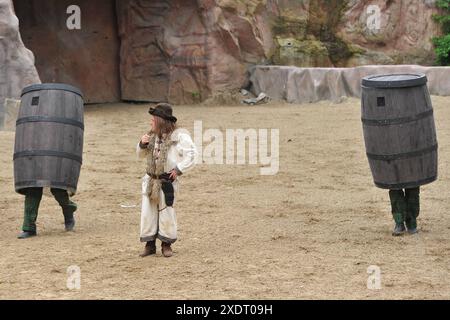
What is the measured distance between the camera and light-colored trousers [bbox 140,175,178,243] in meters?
6.65

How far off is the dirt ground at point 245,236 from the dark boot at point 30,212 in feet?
0.33

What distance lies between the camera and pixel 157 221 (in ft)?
22.1

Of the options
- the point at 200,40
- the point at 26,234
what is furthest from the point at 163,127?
the point at 200,40

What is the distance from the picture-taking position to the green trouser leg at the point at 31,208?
7.46m

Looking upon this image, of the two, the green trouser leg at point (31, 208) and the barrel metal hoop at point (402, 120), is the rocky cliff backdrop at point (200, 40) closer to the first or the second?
the green trouser leg at point (31, 208)

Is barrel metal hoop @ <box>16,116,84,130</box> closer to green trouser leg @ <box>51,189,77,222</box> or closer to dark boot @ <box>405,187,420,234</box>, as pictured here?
green trouser leg @ <box>51,189,77,222</box>

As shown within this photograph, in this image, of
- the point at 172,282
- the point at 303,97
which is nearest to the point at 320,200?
the point at 172,282

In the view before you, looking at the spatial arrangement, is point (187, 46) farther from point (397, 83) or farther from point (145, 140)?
point (145, 140)

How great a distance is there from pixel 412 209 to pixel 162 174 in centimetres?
209

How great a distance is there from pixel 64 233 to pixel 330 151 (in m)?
5.23

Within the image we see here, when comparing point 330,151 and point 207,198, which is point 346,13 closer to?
point 330,151

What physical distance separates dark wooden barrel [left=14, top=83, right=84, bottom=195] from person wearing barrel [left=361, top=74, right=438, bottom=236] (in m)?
2.39

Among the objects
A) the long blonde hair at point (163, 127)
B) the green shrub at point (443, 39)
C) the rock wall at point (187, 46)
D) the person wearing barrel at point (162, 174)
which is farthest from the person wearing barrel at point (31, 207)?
the green shrub at point (443, 39)

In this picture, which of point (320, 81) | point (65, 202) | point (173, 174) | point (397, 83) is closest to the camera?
point (173, 174)
